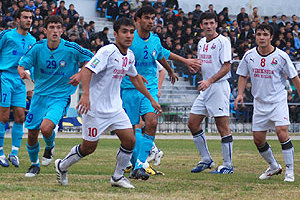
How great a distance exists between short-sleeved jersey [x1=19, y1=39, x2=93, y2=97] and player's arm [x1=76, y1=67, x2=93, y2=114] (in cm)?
177

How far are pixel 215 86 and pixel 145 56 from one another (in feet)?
5.17

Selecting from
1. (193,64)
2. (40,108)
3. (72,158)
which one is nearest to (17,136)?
(40,108)

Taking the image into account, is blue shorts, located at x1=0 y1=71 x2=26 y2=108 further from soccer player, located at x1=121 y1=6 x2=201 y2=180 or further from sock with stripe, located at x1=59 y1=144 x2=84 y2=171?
sock with stripe, located at x1=59 y1=144 x2=84 y2=171

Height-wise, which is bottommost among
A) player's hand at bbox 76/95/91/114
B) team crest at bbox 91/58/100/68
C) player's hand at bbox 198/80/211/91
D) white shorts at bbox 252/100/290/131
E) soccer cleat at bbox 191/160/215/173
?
soccer cleat at bbox 191/160/215/173

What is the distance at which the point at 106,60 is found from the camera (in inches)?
313

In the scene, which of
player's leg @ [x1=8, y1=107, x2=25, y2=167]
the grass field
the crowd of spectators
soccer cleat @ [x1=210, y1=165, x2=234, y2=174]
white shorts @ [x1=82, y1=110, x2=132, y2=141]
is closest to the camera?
the grass field

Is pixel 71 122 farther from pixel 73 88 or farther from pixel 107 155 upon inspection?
pixel 73 88

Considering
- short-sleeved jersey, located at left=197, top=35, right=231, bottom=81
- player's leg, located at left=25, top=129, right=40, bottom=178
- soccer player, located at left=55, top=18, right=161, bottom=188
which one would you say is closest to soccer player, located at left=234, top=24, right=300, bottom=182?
short-sleeved jersey, located at left=197, top=35, right=231, bottom=81

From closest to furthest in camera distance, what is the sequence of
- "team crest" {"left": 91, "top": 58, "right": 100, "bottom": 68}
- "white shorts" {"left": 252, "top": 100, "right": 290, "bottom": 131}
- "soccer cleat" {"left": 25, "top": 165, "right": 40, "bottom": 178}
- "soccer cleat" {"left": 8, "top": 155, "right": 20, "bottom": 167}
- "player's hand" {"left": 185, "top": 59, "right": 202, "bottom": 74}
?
"team crest" {"left": 91, "top": 58, "right": 100, "bottom": 68} < "soccer cleat" {"left": 25, "top": 165, "right": 40, "bottom": 178} < "white shorts" {"left": 252, "top": 100, "right": 290, "bottom": 131} < "player's hand" {"left": 185, "top": 59, "right": 202, "bottom": 74} < "soccer cleat" {"left": 8, "top": 155, "right": 20, "bottom": 167}

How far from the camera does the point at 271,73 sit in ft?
31.7

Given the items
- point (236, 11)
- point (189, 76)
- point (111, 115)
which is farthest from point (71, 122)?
point (236, 11)

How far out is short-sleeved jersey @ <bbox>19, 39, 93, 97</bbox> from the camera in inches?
377

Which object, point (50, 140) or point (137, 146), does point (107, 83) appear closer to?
point (137, 146)

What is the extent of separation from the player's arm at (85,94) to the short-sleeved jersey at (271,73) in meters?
3.07
